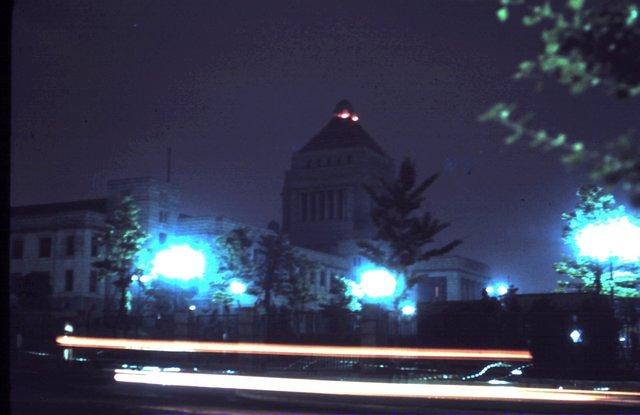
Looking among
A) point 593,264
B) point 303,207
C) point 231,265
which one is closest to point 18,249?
point 231,265

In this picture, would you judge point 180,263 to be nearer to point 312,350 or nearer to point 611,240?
point 312,350

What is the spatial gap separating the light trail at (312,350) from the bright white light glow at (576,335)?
73.8 inches

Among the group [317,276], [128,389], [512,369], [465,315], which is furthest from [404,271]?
[317,276]

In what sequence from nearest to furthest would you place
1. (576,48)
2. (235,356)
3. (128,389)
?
(576,48)
(128,389)
(235,356)

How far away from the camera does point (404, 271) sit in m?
49.8

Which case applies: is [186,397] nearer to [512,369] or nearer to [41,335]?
[512,369]

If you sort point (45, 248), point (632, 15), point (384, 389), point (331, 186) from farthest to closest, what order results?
1. point (331, 186)
2. point (45, 248)
3. point (384, 389)
4. point (632, 15)

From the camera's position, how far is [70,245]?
245 ft

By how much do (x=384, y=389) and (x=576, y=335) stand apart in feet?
37.7

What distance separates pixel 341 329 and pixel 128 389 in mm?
20778

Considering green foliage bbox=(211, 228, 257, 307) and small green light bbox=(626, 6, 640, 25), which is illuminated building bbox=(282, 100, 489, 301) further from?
small green light bbox=(626, 6, 640, 25)

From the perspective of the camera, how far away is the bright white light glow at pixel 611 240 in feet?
125

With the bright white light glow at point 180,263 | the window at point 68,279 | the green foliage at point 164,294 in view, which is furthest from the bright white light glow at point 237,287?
the window at point 68,279

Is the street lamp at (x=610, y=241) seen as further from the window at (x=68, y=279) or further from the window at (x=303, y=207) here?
the window at (x=303, y=207)
